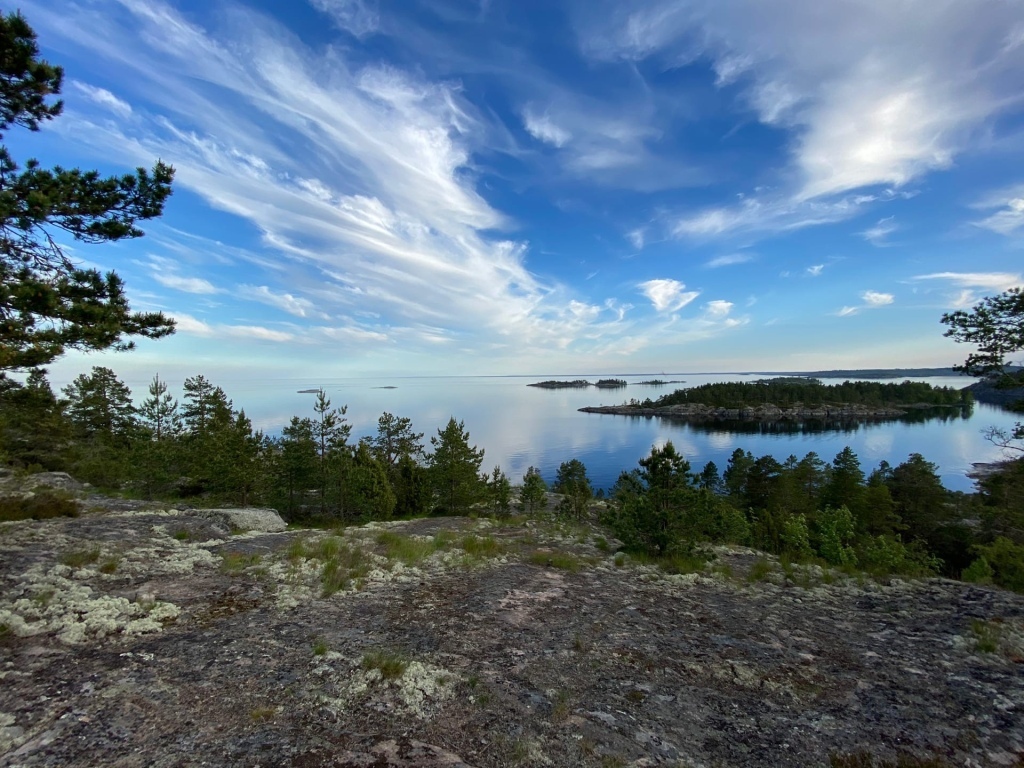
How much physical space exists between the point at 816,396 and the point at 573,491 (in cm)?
17021

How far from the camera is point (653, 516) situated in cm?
1256

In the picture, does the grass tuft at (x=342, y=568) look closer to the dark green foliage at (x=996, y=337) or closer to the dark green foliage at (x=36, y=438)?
the dark green foliage at (x=996, y=337)

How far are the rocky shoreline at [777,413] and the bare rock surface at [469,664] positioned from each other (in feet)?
559

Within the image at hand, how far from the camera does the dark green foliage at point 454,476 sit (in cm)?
3638

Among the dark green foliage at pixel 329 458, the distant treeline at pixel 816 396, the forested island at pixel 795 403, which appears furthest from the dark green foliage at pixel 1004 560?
the distant treeline at pixel 816 396

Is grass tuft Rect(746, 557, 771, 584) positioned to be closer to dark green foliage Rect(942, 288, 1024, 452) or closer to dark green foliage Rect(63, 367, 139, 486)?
dark green foliage Rect(942, 288, 1024, 452)

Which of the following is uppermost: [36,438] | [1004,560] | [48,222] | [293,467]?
[48,222]

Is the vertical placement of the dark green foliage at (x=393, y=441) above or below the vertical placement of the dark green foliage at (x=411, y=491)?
above

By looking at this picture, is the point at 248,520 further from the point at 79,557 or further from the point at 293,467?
the point at 293,467

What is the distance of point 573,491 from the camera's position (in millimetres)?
53500

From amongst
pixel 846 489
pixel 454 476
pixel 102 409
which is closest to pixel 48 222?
pixel 454 476

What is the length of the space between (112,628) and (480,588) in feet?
19.4

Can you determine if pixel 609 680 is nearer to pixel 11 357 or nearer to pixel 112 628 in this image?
pixel 112 628

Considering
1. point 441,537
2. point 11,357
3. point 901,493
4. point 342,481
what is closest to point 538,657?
point 441,537
